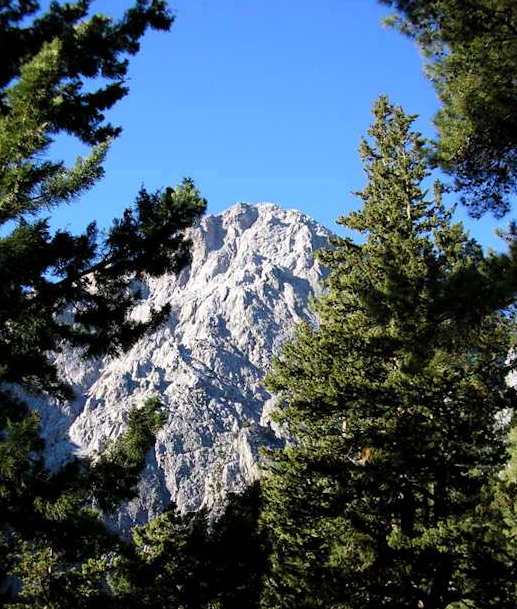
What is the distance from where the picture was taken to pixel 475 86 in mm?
9266

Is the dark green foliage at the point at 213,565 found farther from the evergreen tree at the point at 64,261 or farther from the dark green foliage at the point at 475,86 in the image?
the dark green foliage at the point at 475,86

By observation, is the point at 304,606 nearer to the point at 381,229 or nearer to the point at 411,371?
the point at 411,371

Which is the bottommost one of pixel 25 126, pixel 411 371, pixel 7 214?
pixel 7 214

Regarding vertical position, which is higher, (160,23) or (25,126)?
(160,23)

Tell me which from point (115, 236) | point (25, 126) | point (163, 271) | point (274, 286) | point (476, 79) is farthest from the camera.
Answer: point (274, 286)

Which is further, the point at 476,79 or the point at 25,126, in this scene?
the point at 476,79

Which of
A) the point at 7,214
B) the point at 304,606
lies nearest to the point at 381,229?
the point at 304,606

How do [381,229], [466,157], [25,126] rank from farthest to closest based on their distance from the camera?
[381,229] < [466,157] < [25,126]

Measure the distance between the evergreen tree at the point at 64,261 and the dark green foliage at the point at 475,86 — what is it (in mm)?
5293

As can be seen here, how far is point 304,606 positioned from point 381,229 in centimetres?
995

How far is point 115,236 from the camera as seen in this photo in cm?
662

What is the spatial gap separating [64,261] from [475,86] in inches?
290

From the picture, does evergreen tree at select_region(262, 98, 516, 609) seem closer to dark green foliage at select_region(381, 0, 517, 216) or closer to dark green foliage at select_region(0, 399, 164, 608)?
→ dark green foliage at select_region(381, 0, 517, 216)

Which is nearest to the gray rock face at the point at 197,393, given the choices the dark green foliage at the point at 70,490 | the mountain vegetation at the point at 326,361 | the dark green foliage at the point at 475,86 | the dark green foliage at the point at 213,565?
the dark green foliage at the point at 213,565
